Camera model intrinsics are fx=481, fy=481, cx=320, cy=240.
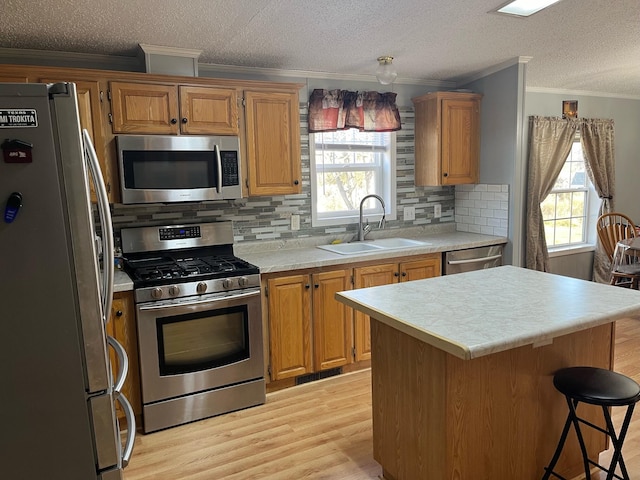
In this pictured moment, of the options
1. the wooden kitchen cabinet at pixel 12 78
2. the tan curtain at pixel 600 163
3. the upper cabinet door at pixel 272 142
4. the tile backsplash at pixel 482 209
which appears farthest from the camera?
the tan curtain at pixel 600 163

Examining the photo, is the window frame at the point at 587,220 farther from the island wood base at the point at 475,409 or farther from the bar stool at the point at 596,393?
the bar stool at the point at 596,393

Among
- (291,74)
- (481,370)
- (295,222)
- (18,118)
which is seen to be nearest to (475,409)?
(481,370)

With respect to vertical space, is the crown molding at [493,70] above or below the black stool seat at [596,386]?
above

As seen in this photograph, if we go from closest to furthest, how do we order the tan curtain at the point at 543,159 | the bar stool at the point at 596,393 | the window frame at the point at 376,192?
the bar stool at the point at 596,393 < the window frame at the point at 376,192 < the tan curtain at the point at 543,159

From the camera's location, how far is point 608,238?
16.5ft

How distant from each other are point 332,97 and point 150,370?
7.83 ft

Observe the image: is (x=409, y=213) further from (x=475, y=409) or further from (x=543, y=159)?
(x=475, y=409)

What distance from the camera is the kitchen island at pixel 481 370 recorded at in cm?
176

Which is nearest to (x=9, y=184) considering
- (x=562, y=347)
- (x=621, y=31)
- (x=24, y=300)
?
(x=24, y=300)

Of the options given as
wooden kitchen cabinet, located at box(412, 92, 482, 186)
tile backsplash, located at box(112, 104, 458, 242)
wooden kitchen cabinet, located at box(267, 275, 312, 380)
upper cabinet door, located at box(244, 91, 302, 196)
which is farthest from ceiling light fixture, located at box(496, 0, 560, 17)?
wooden kitchen cabinet, located at box(267, 275, 312, 380)

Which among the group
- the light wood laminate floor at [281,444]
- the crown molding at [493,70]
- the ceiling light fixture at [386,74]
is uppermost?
the crown molding at [493,70]

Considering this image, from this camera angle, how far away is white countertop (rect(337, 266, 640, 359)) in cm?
162

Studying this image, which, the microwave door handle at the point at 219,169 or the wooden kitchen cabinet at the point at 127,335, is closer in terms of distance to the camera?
the wooden kitchen cabinet at the point at 127,335

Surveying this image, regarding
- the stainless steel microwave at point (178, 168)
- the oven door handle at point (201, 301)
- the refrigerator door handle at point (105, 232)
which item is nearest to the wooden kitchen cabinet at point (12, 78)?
the stainless steel microwave at point (178, 168)
